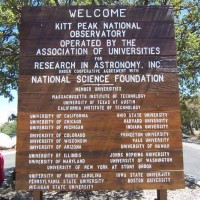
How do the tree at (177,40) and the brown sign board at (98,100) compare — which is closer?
the brown sign board at (98,100)

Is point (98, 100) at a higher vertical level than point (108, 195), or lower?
higher

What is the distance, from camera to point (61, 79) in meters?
5.04

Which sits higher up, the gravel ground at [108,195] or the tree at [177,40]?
the tree at [177,40]

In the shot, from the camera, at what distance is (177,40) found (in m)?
10.5

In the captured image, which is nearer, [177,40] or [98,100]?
[98,100]

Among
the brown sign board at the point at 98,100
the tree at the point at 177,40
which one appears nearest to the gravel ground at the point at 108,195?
the tree at the point at 177,40

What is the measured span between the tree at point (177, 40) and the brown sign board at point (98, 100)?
464 centimetres

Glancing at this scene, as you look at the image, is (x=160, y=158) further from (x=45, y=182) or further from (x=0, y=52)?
(x=0, y=52)

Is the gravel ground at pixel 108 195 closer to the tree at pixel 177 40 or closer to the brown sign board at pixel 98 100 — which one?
the tree at pixel 177 40

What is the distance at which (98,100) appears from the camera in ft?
16.5

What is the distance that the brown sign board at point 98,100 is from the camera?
4875 millimetres

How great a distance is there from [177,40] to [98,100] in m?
6.14

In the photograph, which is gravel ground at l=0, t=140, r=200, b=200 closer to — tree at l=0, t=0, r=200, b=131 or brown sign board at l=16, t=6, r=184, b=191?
tree at l=0, t=0, r=200, b=131

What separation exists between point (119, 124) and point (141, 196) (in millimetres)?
5590
